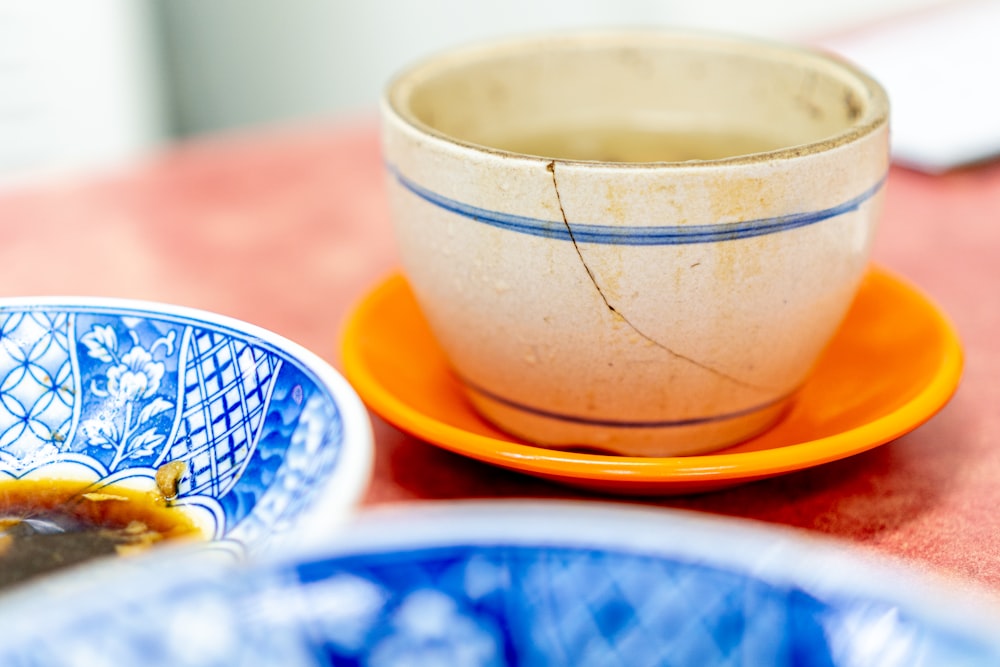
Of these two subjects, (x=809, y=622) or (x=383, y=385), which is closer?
(x=809, y=622)

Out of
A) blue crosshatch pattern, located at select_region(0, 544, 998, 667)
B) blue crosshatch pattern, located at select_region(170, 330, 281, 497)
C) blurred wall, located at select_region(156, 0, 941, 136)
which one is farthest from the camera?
blurred wall, located at select_region(156, 0, 941, 136)

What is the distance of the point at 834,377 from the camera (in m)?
0.46

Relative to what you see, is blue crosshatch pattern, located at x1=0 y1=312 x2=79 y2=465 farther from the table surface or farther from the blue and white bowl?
the table surface

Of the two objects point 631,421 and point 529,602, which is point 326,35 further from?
point 529,602

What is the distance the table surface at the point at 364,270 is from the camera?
379 mm

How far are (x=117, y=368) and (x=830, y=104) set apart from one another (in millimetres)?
310

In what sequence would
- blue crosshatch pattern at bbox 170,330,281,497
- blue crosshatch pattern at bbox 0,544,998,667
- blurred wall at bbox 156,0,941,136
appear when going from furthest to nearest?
1. blurred wall at bbox 156,0,941,136
2. blue crosshatch pattern at bbox 170,330,281,497
3. blue crosshatch pattern at bbox 0,544,998,667

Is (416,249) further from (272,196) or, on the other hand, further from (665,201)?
(272,196)

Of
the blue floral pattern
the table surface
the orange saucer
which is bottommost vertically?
the table surface

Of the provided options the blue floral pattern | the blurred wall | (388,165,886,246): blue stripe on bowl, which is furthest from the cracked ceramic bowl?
the blurred wall

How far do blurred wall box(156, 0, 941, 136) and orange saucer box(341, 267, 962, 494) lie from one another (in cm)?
124

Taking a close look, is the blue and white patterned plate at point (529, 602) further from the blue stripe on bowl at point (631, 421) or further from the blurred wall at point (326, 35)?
the blurred wall at point (326, 35)

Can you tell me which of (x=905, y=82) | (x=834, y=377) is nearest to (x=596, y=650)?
(x=834, y=377)

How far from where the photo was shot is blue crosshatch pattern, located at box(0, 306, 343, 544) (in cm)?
29
